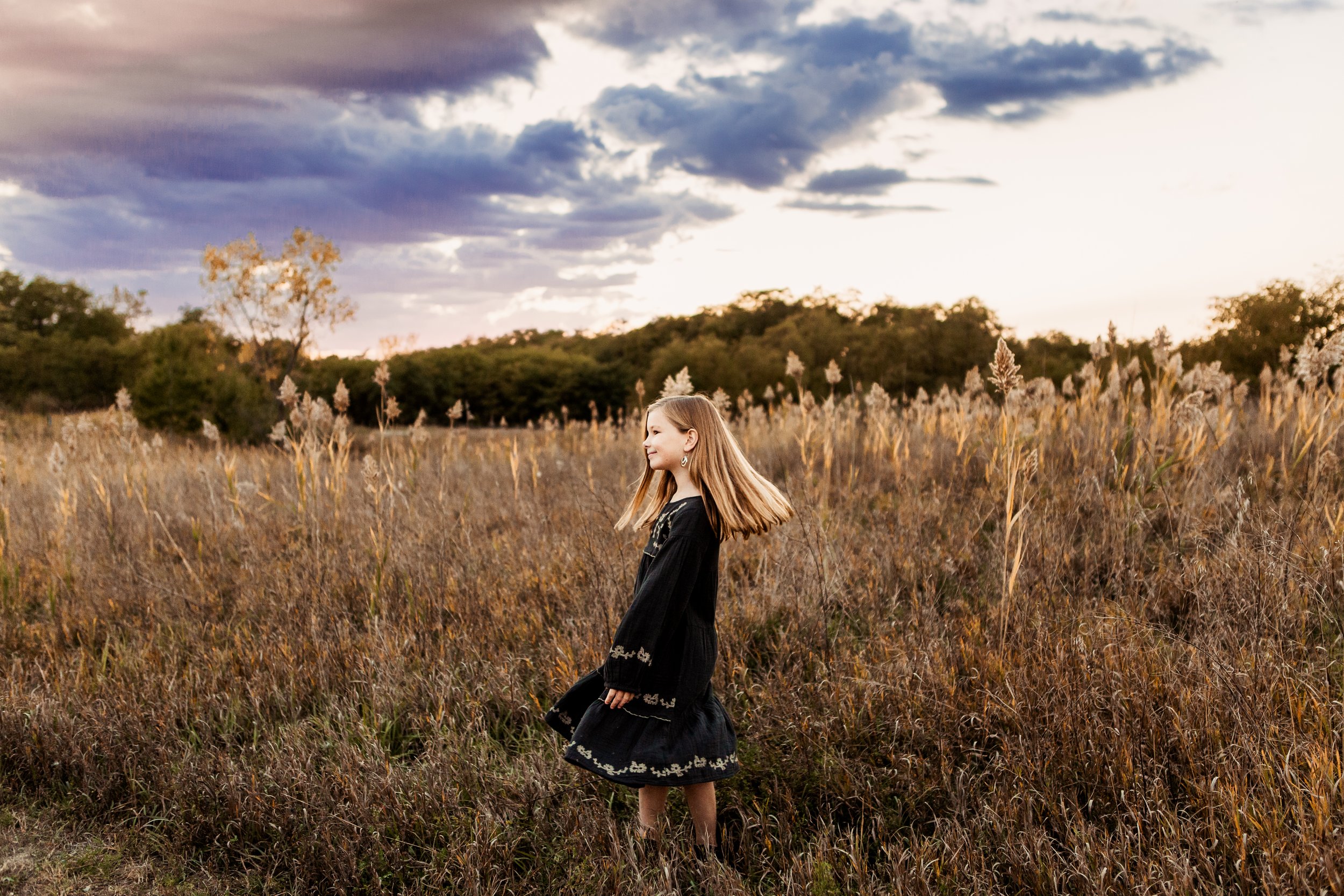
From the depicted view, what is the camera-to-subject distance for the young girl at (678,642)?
2074mm

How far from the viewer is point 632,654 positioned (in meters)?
2.06

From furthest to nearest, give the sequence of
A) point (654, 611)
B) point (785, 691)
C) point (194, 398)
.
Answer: point (194, 398)
point (785, 691)
point (654, 611)

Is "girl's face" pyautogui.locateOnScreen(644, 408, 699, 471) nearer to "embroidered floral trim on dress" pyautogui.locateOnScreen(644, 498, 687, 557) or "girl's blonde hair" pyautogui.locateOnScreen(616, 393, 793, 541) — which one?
"girl's blonde hair" pyautogui.locateOnScreen(616, 393, 793, 541)

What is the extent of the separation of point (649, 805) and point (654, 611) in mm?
663

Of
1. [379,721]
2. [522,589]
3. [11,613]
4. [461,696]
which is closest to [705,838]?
[461,696]

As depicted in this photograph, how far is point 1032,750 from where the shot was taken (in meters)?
2.37

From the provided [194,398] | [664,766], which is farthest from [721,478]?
[194,398]

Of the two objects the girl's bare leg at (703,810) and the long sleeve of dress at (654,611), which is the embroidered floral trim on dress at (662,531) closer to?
the long sleeve of dress at (654,611)

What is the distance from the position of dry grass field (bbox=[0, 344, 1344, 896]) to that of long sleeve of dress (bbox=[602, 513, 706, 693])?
1.97 feet

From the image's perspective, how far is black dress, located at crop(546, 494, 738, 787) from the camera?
2066 millimetres

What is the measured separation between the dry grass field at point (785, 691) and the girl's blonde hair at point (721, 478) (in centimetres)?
96

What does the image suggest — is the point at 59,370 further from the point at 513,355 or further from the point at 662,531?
the point at 662,531

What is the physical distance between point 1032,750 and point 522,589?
2.68 meters

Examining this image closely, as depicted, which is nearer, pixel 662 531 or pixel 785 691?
pixel 662 531
